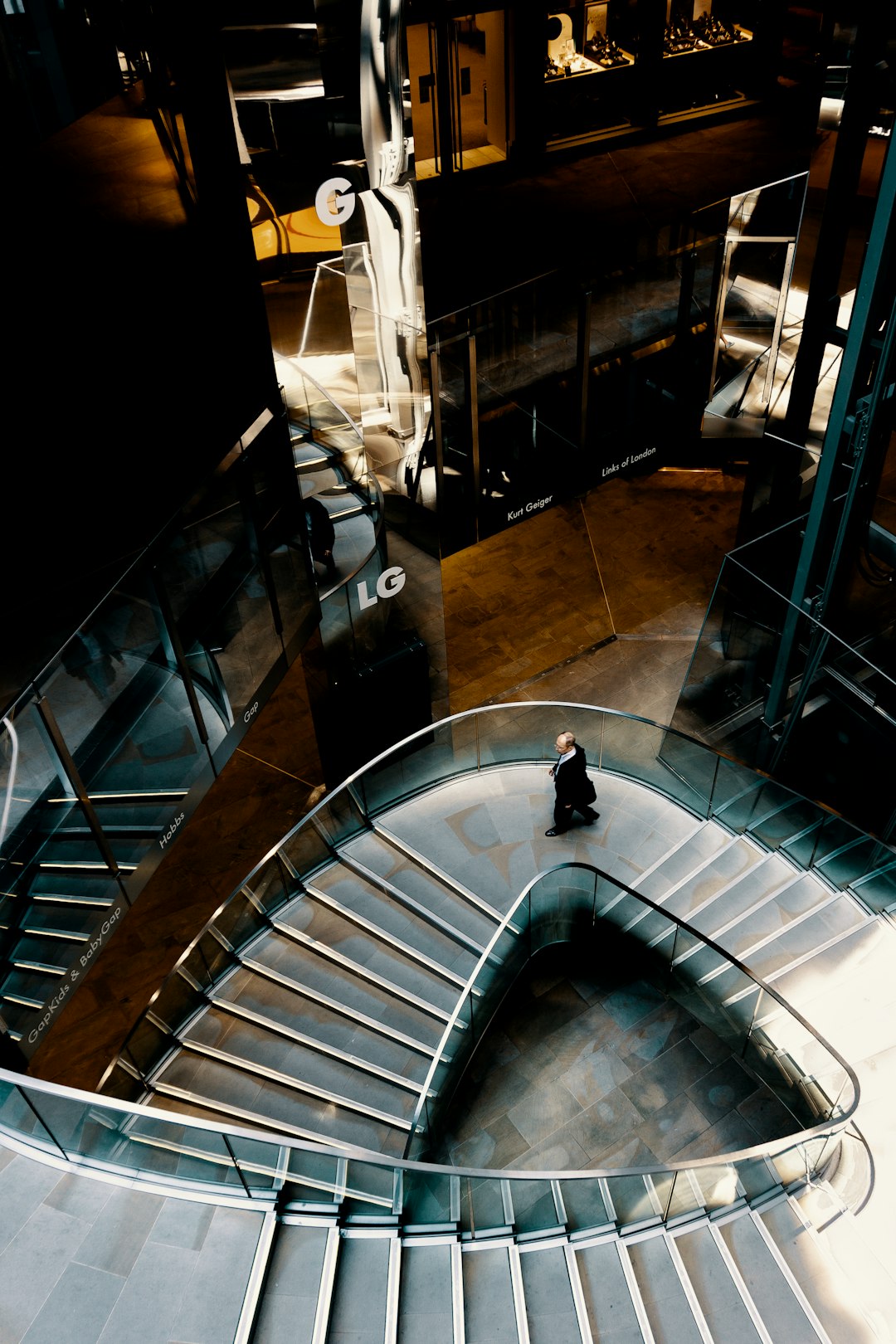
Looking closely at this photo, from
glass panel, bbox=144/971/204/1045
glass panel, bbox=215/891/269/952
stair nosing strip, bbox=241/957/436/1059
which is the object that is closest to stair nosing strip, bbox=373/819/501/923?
stair nosing strip, bbox=241/957/436/1059

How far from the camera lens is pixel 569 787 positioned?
10.6 meters

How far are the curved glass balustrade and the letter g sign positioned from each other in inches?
196

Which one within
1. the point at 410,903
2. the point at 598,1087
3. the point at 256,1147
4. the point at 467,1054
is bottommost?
Result: the point at 598,1087

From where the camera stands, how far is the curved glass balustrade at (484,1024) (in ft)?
21.8

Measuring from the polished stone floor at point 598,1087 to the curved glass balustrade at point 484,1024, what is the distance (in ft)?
2.39

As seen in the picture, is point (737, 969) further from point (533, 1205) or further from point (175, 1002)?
point (175, 1002)

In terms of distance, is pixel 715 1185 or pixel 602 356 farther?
pixel 602 356

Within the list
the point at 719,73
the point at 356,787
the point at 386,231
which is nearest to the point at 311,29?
the point at 386,231

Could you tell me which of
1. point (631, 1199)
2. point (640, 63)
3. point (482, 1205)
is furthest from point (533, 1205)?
point (640, 63)

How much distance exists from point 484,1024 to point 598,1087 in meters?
1.49

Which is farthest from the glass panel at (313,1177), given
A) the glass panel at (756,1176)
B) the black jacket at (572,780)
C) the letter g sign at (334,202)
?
the letter g sign at (334,202)

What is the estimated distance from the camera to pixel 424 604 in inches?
491

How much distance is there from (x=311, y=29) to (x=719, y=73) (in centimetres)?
1118

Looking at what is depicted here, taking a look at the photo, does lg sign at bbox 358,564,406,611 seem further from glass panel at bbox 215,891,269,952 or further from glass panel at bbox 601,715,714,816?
glass panel at bbox 215,891,269,952
